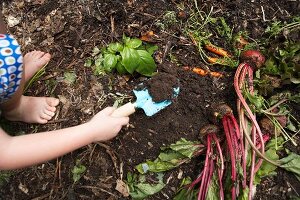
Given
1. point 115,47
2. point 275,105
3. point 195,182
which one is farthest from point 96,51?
point 275,105

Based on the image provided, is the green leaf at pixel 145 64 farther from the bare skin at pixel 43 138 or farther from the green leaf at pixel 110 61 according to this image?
the bare skin at pixel 43 138

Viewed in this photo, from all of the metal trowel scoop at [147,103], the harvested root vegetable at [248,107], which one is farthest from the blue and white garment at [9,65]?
the harvested root vegetable at [248,107]

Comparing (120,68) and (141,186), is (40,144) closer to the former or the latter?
(141,186)

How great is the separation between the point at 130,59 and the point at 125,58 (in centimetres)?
3

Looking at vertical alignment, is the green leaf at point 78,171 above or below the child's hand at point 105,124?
below

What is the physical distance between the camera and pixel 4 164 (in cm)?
142

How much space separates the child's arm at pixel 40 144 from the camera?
142cm

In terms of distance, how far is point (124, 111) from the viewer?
1.82 meters

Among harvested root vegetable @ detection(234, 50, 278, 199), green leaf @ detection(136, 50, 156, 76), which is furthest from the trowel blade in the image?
harvested root vegetable @ detection(234, 50, 278, 199)

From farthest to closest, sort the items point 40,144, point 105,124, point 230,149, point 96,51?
point 96,51 < point 230,149 < point 105,124 < point 40,144

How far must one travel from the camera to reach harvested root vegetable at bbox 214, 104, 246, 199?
1776mm

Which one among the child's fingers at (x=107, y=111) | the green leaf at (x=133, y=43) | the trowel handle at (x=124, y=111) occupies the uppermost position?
the green leaf at (x=133, y=43)

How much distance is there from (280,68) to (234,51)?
0.28 meters

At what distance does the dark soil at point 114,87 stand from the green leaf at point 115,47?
4.4 inches
